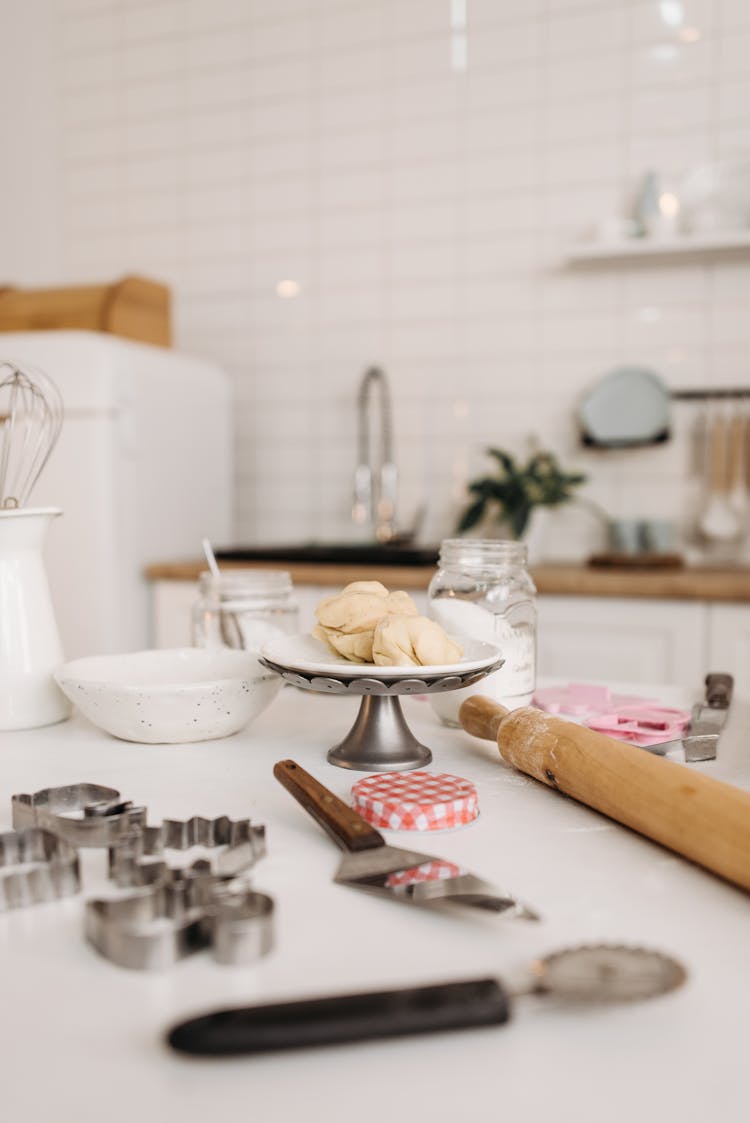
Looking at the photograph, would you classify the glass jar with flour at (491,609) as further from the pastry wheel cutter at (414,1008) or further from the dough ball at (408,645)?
the pastry wheel cutter at (414,1008)

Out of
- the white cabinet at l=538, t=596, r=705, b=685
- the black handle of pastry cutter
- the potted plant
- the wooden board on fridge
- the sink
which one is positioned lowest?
the white cabinet at l=538, t=596, r=705, b=685

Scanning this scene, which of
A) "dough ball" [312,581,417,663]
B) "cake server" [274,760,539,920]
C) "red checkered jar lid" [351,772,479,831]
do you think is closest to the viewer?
"cake server" [274,760,539,920]

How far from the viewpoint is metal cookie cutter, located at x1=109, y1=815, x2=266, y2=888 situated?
1.87 feet

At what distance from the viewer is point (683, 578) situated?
199cm

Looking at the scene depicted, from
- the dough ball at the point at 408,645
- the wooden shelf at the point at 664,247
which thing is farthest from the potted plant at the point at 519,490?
the dough ball at the point at 408,645

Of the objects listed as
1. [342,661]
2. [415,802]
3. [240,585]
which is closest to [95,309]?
[240,585]

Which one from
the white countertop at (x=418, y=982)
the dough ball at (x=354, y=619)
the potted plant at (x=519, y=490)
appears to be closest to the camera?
the white countertop at (x=418, y=982)

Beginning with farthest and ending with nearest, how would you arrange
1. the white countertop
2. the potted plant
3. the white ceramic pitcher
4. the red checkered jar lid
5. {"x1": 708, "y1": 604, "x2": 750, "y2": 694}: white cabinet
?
1. the potted plant
2. {"x1": 708, "y1": 604, "x2": 750, "y2": 694}: white cabinet
3. the white ceramic pitcher
4. the red checkered jar lid
5. the white countertop

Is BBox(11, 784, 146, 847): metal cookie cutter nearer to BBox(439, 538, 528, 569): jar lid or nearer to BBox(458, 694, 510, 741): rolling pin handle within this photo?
BBox(458, 694, 510, 741): rolling pin handle

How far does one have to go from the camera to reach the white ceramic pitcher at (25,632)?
38.1 inches

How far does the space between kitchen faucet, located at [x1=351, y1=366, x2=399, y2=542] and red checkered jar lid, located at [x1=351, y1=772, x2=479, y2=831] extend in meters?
1.92

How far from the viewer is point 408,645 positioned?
0.78m

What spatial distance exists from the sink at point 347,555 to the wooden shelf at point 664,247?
30.2 inches

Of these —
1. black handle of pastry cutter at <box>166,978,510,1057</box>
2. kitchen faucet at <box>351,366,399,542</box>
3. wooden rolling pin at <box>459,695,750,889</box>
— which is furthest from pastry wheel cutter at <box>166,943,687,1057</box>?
kitchen faucet at <box>351,366,399,542</box>
